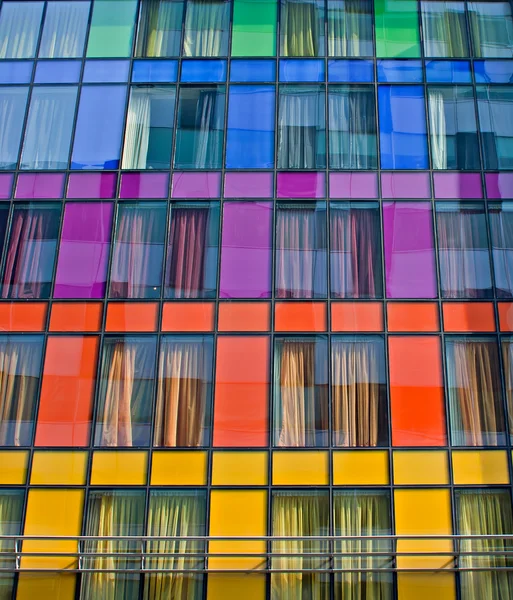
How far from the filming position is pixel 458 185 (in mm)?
16672

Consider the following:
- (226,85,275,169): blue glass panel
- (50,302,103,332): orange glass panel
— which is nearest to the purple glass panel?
(226,85,275,169): blue glass panel

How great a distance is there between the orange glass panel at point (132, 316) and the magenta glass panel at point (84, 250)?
20.3 inches

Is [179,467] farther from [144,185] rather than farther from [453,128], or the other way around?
[453,128]

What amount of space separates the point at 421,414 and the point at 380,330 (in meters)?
2.07

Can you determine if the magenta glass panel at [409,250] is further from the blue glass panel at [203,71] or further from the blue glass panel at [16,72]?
the blue glass panel at [16,72]

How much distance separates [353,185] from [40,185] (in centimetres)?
774

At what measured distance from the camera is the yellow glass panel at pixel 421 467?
1448 centimetres

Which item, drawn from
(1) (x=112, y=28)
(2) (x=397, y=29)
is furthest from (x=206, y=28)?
(2) (x=397, y=29)

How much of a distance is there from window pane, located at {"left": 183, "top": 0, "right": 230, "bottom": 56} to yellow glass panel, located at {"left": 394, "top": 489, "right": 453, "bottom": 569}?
12.1 metres

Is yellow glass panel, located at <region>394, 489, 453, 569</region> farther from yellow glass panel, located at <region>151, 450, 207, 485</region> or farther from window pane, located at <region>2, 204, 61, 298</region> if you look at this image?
window pane, located at <region>2, 204, 61, 298</region>

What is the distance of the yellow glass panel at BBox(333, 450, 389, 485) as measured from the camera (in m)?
14.5

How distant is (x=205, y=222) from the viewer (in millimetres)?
16547

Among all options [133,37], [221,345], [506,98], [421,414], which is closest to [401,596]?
[421,414]

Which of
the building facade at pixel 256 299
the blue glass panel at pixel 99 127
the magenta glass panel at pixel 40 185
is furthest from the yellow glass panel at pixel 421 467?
the magenta glass panel at pixel 40 185
